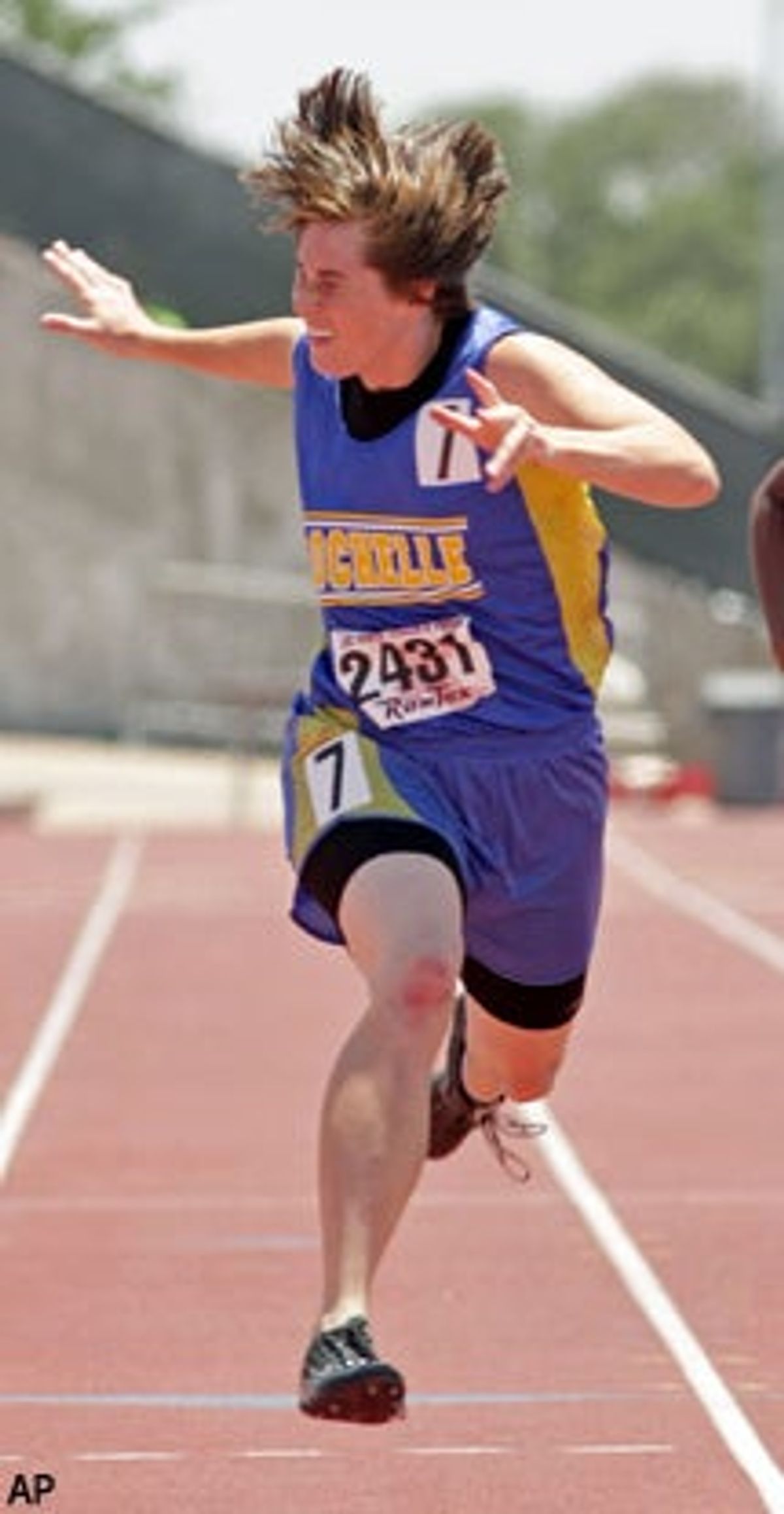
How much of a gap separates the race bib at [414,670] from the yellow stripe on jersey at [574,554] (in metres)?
0.16

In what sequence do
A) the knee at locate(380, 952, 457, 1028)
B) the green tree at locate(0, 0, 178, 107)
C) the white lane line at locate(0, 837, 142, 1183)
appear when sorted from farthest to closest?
the green tree at locate(0, 0, 178, 107)
the white lane line at locate(0, 837, 142, 1183)
the knee at locate(380, 952, 457, 1028)

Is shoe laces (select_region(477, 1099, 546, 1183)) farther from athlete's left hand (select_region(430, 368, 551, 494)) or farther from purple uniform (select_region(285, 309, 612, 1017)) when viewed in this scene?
athlete's left hand (select_region(430, 368, 551, 494))

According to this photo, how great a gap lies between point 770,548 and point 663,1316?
2.15 metres

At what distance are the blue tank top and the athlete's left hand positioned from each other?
0.56 m

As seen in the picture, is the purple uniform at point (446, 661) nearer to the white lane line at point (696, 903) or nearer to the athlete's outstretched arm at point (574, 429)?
the athlete's outstretched arm at point (574, 429)

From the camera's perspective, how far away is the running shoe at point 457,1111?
30.9 feet

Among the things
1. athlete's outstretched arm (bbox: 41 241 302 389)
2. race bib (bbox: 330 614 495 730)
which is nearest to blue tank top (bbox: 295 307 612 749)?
race bib (bbox: 330 614 495 730)

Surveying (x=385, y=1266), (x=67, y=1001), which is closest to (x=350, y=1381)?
(x=385, y=1266)

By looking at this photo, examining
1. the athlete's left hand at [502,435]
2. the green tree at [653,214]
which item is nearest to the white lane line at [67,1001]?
the athlete's left hand at [502,435]

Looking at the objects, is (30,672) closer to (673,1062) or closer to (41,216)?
(41,216)

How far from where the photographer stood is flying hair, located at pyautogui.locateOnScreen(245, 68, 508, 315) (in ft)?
25.9

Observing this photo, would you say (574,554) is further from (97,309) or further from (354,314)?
(97,309)

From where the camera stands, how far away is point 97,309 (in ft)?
28.8

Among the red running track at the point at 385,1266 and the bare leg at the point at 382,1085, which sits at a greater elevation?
the bare leg at the point at 382,1085
